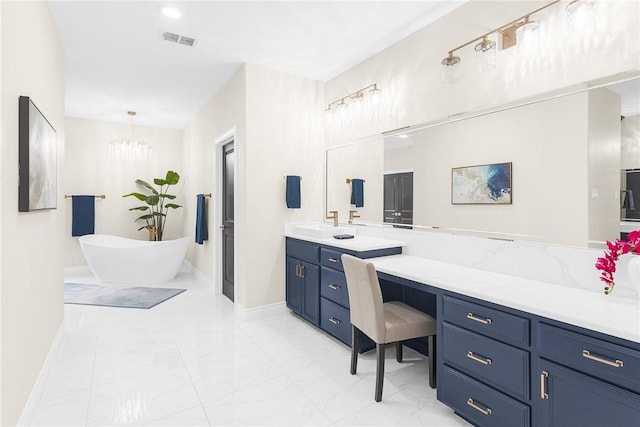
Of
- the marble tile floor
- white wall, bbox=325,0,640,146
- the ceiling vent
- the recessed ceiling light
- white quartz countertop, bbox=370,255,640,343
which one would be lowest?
the marble tile floor

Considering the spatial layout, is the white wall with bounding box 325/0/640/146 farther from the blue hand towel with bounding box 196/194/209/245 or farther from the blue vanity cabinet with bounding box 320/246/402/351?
the blue hand towel with bounding box 196/194/209/245

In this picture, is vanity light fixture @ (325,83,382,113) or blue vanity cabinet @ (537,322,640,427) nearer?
blue vanity cabinet @ (537,322,640,427)

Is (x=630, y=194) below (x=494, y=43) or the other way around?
below

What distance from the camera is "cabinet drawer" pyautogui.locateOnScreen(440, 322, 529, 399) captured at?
1556 mm

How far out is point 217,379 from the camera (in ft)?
7.81

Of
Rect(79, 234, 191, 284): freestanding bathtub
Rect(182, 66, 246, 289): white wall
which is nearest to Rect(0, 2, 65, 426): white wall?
Rect(182, 66, 246, 289): white wall

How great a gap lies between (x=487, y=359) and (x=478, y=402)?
0.25 metres

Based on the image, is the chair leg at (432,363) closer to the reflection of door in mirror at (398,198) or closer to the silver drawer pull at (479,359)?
the silver drawer pull at (479,359)

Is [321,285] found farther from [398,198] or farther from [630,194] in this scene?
[630,194]

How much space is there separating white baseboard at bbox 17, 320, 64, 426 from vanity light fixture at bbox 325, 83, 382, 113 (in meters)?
3.38

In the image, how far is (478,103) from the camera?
2.36 meters

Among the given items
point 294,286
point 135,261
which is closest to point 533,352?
point 294,286

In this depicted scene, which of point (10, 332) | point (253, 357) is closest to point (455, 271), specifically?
point (253, 357)

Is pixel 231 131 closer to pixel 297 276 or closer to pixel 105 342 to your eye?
pixel 297 276
